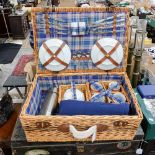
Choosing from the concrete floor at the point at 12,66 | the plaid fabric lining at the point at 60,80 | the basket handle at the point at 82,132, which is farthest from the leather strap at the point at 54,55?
the concrete floor at the point at 12,66

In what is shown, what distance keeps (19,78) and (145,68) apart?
135 cm

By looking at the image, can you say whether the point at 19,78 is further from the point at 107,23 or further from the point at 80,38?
the point at 107,23

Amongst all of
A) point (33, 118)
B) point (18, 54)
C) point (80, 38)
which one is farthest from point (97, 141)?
point (18, 54)

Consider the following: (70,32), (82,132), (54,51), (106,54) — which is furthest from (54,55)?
(82,132)

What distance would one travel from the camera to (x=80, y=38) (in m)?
1.55

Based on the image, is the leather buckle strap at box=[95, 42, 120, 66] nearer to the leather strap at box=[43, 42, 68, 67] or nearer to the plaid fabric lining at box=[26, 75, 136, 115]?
the plaid fabric lining at box=[26, 75, 136, 115]

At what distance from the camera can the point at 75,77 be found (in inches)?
64.5

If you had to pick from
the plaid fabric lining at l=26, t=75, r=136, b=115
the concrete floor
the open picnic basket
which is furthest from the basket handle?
the concrete floor

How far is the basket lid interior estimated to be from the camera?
4.83 ft

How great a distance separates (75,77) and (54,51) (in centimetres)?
26

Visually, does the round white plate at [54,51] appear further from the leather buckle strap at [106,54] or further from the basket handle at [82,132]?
the basket handle at [82,132]

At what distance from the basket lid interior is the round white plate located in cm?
→ 4

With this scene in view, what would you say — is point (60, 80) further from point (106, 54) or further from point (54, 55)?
point (106, 54)

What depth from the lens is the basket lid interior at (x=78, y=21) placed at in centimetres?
147
